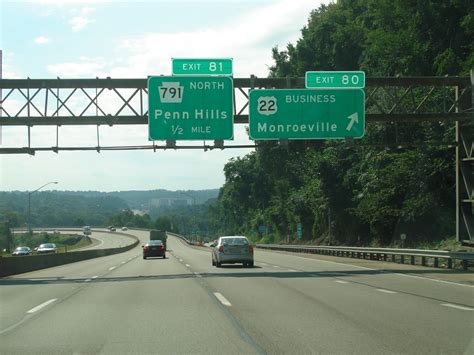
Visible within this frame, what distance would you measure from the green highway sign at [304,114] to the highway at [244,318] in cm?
821

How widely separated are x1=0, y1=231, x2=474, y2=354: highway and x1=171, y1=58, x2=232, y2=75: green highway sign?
32.2 feet

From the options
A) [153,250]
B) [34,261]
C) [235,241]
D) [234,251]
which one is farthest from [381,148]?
[34,261]

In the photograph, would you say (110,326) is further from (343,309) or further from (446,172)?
(446,172)

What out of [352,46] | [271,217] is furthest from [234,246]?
[271,217]

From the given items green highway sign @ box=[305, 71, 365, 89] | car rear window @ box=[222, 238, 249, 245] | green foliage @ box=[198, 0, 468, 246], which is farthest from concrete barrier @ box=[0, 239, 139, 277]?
green highway sign @ box=[305, 71, 365, 89]

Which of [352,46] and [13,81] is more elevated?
[352,46]

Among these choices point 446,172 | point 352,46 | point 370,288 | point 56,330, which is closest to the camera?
point 56,330

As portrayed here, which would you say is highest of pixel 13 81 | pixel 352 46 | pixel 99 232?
pixel 352 46

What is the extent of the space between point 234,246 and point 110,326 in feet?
56.5

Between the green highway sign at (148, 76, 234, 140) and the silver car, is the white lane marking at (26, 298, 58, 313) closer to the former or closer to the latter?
the green highway sign at (148, 76, 234, 140)

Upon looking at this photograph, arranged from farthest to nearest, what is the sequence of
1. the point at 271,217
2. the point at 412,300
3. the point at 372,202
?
the point at 271,217, the point at 372,202, the point at 412,300

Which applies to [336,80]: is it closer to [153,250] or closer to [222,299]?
[222,299]

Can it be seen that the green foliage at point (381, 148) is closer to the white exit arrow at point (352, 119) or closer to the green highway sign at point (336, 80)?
the white exit arrow at point (352, 119)

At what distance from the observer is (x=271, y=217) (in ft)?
294
